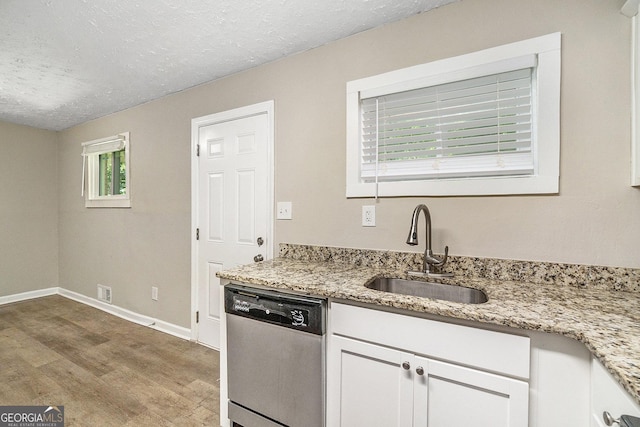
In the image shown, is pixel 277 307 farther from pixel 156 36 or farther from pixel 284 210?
pixel 156 36

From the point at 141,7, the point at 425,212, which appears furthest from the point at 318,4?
the point at 425,212

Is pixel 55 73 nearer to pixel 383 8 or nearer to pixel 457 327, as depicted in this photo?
pixel 383 8

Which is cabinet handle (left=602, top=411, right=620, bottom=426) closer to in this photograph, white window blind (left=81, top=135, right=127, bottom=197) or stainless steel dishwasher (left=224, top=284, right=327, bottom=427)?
stainless steel dishwasher (left=224, top=284, right=327, bottom=427)

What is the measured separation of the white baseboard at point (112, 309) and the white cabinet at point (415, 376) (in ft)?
6.78

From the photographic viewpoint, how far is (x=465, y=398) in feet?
3.40

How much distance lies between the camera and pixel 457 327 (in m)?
1.05

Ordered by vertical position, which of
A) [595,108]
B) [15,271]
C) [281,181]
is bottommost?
[15,271]

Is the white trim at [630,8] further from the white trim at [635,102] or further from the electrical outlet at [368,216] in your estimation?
the electrical outlet at [368,216]

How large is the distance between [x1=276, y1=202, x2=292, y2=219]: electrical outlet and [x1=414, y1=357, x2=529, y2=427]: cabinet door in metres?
1.34

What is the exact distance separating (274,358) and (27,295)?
4.60 m

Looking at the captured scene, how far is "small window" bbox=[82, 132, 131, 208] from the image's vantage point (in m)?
3.34

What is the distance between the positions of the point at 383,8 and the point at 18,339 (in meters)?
4.15
